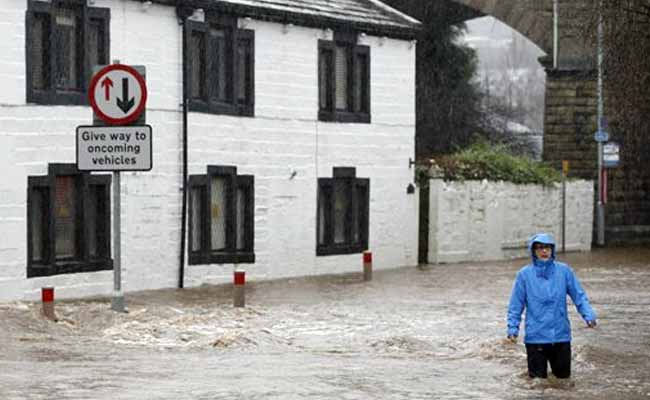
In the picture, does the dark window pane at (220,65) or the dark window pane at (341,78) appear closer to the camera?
the dark window pane at (220,65)

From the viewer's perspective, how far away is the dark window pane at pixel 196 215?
1272 inches

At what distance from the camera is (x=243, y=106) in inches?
1337

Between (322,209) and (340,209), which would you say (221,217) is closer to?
(322,209)

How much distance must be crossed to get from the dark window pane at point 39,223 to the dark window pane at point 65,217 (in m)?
0.25

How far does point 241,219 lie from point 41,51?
7.06 m

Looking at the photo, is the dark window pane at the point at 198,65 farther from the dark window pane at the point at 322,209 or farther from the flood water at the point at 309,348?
the dark window pane at the point at 322,209

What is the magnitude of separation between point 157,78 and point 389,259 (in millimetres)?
9624

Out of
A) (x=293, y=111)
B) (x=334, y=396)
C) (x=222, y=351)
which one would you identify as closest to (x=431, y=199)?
(x=293, y=111)

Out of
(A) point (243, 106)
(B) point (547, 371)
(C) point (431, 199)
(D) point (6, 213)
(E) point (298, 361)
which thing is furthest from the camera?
(C) point (431, 199)

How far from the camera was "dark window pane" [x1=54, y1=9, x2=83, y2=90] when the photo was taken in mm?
28609

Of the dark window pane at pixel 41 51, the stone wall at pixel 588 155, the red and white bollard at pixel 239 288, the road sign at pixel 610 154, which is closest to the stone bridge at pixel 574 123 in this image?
the stone wall at pixel 588 155

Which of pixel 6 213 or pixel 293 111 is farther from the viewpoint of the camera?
pixel 293 111

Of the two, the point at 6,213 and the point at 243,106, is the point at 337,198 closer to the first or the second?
the point at 243,106

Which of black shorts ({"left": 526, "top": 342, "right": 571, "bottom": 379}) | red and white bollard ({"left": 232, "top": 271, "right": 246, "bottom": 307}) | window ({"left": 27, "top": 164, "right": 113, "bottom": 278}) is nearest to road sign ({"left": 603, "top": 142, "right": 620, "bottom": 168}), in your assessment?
window ({"left": 27, "top": 164, "right": 113, "bottom": 278})
